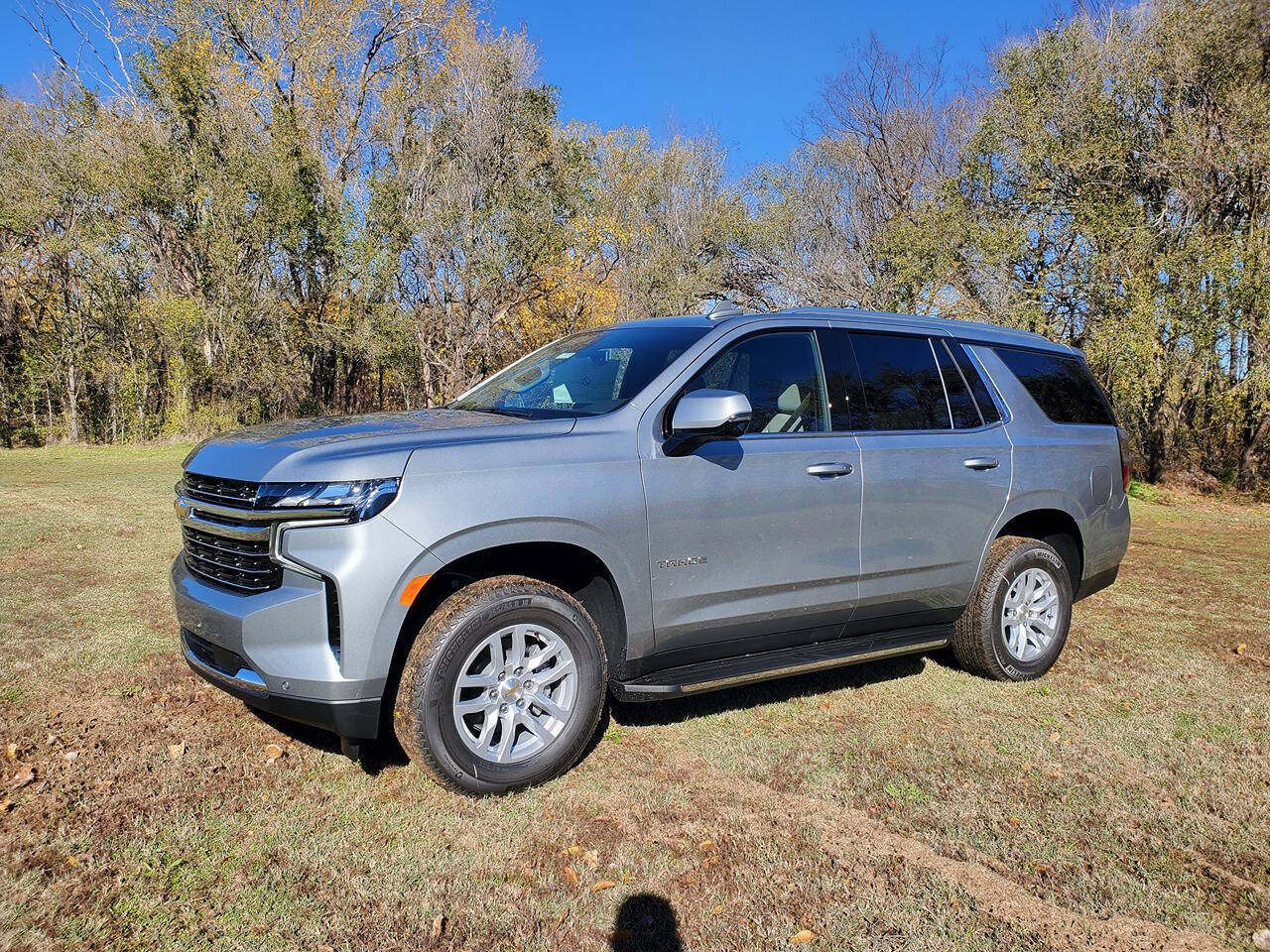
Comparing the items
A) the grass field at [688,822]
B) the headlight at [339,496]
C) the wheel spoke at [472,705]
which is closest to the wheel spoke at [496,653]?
the wheel spoke at [472,705]

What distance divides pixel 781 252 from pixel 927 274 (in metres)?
9.72

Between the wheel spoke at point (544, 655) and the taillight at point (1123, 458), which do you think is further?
the taillight at point (1123, 458)

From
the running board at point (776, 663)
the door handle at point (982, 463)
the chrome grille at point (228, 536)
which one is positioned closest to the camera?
the chrome grille at point (228, 536)

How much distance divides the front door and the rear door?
18 cm

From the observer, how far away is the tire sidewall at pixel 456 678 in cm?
313

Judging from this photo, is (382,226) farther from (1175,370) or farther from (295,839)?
(295,839)

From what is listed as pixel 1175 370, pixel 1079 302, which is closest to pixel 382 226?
pixel 1079 302

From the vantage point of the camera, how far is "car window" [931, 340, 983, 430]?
468 cm

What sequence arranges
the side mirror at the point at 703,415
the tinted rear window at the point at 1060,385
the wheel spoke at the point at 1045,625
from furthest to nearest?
the tinted rear window at the point at 1060,385 → the wheel spoke at the point at 1045,625 → the side mirror at the point at 703,415

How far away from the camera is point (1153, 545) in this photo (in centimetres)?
976

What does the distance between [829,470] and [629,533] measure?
1139 mm

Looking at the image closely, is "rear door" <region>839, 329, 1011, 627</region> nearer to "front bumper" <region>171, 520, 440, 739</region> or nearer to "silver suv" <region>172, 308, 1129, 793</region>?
"silver suv" <region>172, 308, 1129, 793</region>

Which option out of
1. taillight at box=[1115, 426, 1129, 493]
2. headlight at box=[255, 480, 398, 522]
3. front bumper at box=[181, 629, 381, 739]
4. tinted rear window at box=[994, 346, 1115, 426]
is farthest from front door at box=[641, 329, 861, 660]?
taillight at box=[1115, 426, 1129, 493]

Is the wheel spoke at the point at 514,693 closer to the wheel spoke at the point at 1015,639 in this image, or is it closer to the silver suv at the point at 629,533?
the silver suv at the point at 629,533
